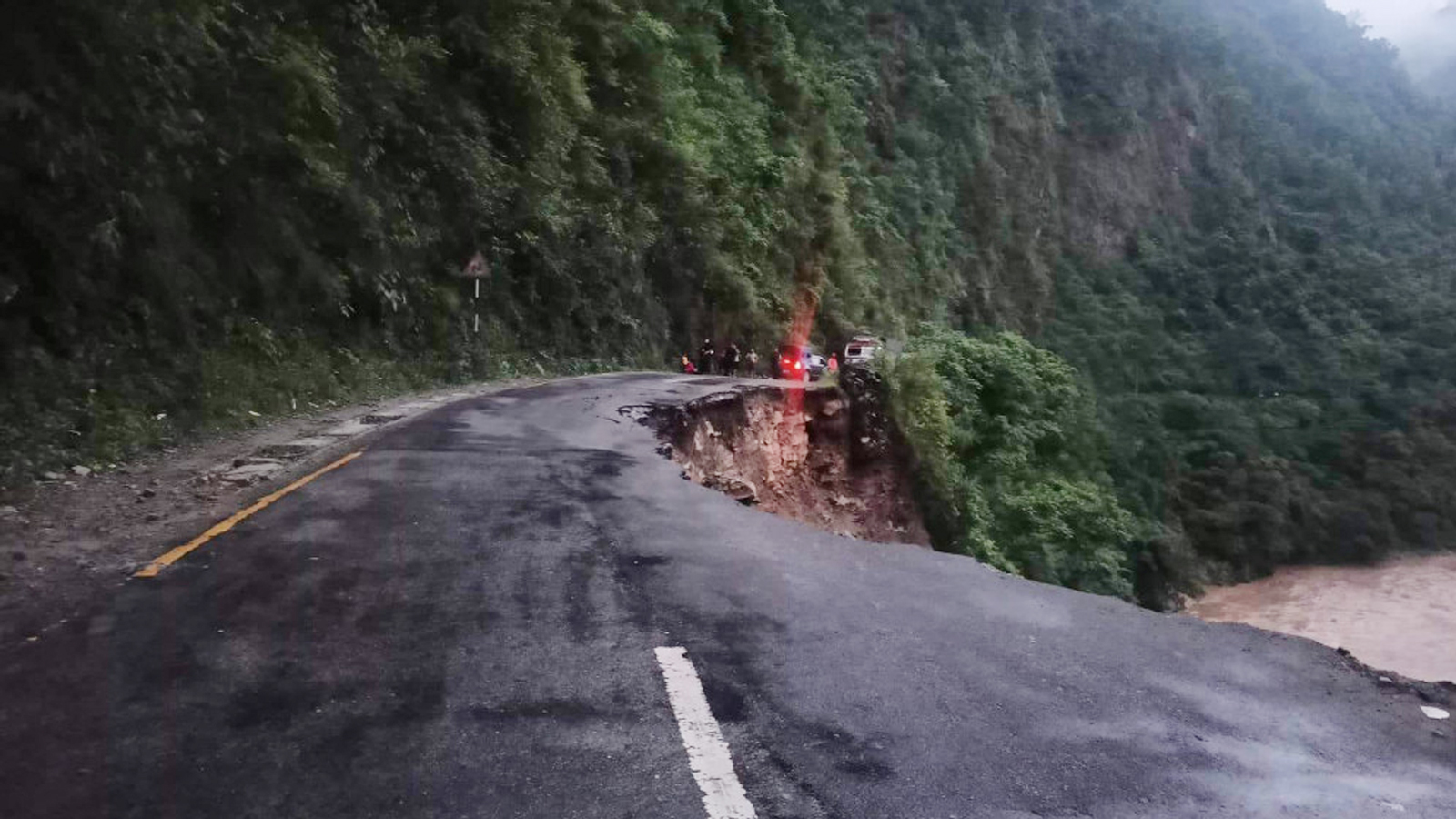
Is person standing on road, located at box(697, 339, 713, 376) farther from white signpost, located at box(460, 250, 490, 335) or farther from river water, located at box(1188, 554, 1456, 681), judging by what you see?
river water, located at box(1188, 554, 1456, 681)

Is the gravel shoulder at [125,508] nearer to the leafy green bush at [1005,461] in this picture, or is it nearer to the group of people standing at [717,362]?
the leafy green bush at [1005,461]

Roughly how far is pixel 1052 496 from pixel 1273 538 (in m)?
25.5

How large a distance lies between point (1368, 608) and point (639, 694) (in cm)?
4716

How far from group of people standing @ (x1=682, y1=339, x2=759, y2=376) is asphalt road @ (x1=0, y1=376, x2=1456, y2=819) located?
2441cm

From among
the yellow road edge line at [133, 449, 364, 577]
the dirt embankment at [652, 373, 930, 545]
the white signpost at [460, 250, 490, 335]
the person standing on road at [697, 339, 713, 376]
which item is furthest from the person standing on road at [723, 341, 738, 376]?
the yellow road edge line at [133, 449, 364, 577]

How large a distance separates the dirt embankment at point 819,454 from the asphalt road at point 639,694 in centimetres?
1042

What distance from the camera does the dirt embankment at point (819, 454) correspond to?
18859mm

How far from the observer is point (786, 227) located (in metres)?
40.0

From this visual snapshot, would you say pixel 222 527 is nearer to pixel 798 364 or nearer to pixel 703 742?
pixel 703 742

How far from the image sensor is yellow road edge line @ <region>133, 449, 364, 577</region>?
21.9 ft

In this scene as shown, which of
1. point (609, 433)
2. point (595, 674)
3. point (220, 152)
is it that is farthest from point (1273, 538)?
point (595, 674)

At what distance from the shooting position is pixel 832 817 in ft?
12.1

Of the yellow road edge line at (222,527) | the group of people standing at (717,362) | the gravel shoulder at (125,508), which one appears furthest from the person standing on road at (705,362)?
the yellow road edge line at (222,527)

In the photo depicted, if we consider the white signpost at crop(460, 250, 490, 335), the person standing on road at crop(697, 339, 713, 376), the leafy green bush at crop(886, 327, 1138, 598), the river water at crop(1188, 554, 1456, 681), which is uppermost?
the white signpost at crop(460, 250, 490, 335)
